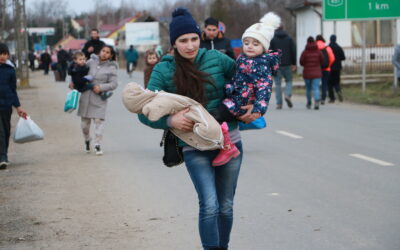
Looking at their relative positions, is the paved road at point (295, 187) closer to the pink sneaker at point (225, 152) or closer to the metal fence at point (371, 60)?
the pink sneaker at point (225, 152)

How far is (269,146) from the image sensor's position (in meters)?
13.1

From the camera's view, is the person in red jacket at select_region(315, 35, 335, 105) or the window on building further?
the window on building

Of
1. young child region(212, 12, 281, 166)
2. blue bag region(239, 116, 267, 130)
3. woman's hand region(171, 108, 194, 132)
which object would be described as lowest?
blue bag region(239, 116, 267, 130)

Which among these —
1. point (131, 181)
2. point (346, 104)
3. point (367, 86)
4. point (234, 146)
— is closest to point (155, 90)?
point (234, 146)

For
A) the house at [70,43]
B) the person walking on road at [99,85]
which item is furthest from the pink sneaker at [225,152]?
the house at [70,43]

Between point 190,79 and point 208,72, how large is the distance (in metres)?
0.13

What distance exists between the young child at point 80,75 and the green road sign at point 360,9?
1443 cm

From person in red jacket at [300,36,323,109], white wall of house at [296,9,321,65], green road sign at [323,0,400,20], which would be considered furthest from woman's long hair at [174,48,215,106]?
white wall of house at [296,9,321,65]

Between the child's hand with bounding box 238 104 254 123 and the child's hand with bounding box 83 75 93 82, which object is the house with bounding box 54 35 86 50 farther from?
the child's hand with bounding box 238 104 254 123

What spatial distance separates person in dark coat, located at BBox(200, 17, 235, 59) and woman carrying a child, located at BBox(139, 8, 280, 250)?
22.0 feet

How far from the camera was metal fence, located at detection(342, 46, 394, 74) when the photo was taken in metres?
39.0

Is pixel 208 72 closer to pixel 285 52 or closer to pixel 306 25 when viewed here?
pixel 285 52

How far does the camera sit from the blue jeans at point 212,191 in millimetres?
5367

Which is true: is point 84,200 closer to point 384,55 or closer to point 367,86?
point 367,86
